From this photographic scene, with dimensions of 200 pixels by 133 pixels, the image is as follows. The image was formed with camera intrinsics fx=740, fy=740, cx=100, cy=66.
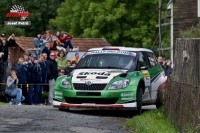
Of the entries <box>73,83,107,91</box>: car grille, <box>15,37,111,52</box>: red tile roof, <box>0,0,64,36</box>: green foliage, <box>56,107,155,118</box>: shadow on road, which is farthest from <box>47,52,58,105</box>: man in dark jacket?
<box>0,0,64,36</box>: green foliage

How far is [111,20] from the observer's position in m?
62.1

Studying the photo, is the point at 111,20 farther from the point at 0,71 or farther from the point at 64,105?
the point at 64,105

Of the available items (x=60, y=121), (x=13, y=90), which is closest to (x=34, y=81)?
(x=13, y=90)

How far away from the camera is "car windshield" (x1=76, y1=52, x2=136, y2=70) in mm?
18062

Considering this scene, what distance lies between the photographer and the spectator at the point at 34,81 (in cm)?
2327

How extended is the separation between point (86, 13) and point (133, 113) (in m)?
47.1

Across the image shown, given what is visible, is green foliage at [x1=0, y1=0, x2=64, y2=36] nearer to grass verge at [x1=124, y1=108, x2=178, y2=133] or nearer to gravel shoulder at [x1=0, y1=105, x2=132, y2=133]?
gravel shoulder at [x1=0, y1=105, x2=132, y2=133]

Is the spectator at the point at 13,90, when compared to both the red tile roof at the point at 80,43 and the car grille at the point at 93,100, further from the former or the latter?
the red tile roof at the point at 80,43

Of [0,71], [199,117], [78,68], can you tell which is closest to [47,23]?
[0,71]

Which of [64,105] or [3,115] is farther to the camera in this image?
[64,105]

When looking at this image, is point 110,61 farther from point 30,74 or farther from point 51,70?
point 30,74

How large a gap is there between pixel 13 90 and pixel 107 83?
6427 millimetres

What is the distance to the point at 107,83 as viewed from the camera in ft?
55.4

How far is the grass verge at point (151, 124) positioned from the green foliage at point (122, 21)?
147ft
